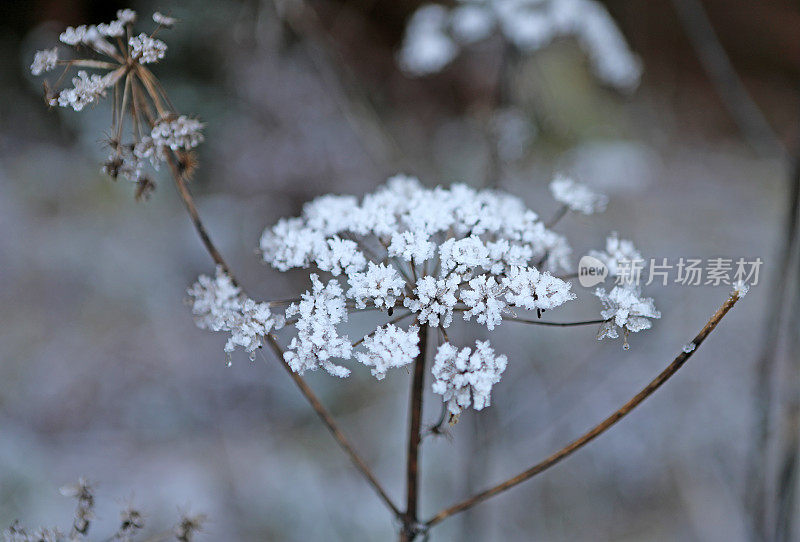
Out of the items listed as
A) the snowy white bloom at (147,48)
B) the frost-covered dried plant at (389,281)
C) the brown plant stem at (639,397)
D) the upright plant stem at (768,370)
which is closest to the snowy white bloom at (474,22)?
the upright plant stem at (768,370)

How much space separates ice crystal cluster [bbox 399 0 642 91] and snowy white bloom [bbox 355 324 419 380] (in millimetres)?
1467

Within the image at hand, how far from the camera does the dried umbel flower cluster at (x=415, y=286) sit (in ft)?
2.51

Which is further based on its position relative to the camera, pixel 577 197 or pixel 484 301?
pixel 577 197

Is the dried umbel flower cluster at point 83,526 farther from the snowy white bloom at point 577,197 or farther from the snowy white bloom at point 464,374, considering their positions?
the snowy white bloom at point 577,197

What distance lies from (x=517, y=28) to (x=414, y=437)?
1.55 metres

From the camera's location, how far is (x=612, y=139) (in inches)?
157

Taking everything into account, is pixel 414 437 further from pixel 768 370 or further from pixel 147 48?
pixel 768 370

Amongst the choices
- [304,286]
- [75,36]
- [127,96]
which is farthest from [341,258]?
[304,286]

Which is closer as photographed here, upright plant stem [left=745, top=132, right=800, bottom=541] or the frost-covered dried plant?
the frost-covered dried plant

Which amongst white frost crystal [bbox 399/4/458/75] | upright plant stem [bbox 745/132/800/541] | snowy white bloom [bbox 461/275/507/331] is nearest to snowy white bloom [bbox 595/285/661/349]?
snowy white bloom [bbox 461/275/507/331]

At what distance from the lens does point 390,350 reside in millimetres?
755

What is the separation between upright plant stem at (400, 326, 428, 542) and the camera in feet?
2.70

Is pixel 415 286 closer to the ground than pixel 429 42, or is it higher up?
closer to the ground

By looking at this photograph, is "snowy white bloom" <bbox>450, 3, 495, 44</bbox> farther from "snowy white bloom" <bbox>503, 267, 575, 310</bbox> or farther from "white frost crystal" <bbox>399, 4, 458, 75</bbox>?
"snowy white bloom" <bbox>503, 267, 575, 310</bbox>
